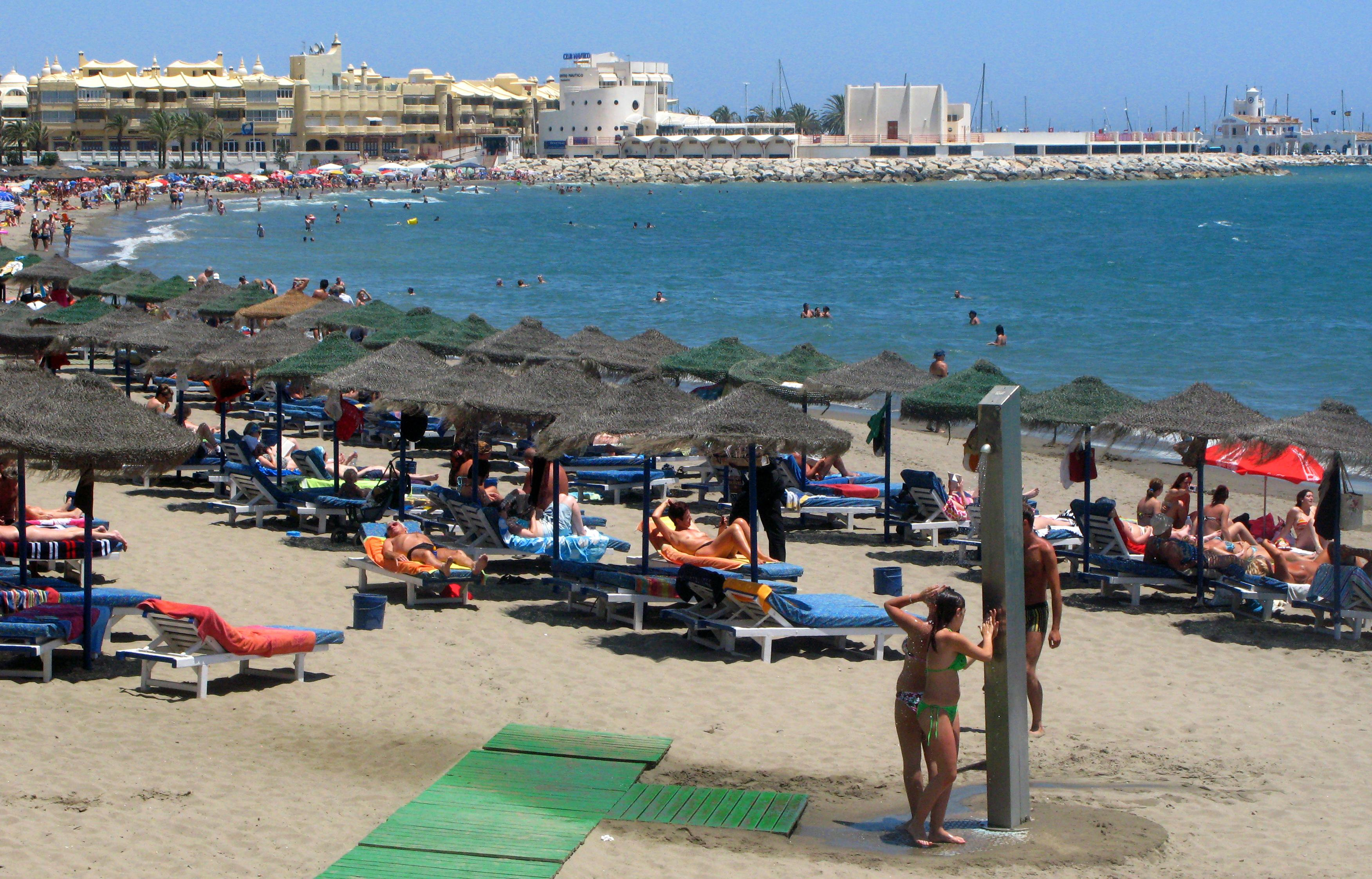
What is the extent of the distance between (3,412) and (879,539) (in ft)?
25.6

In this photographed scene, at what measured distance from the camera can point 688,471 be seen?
15555mm

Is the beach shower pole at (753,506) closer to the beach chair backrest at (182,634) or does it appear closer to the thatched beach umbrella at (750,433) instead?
the thatched beach umbrella at (750,433)

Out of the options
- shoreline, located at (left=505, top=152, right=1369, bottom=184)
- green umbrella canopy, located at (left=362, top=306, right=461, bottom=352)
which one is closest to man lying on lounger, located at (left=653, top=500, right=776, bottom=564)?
green umbrella canopy, located at (left=362, top=306, right=461, bottom=352)

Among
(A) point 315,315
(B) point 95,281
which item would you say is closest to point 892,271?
(B) point 95,281

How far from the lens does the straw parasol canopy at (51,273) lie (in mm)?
26719

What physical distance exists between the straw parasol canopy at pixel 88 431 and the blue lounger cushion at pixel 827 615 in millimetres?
3593

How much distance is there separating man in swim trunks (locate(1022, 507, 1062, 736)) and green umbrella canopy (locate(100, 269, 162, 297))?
2036 centimetres

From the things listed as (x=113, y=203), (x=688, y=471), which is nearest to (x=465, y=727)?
(x=688, y=471)

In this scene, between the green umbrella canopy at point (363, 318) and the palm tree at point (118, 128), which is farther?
the palm tree at point (118, 128)

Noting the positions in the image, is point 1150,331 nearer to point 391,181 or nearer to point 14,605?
point 14,605

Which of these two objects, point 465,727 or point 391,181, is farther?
point 391,181

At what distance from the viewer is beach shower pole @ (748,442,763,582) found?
9.51 metres

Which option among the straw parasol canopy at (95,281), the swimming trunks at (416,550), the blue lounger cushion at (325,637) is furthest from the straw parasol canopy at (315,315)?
the blue lounger cushion at (325,637)

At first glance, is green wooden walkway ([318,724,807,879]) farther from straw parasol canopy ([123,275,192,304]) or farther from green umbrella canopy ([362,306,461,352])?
straw parasol canopy ([123,275,192,304])
